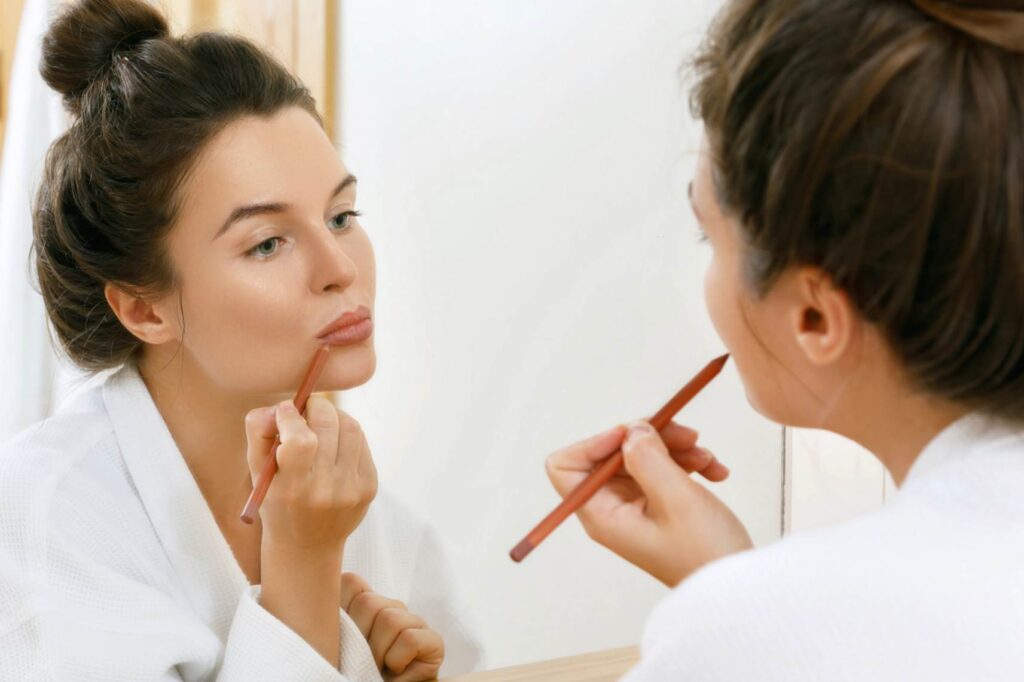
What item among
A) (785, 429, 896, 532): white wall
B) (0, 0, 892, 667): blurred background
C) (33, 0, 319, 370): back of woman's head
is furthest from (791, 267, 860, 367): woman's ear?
(0, 0, 892, 667): blurred background

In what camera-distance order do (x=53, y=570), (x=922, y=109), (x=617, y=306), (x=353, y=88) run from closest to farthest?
(x=922, y=109) < (x=53, y=570) < (x=353, y=88) < (x=617, y=306)

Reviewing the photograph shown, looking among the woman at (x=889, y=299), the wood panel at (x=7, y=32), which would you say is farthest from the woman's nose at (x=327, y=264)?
the wood panel at (x=7, y=32)

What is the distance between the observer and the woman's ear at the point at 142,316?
110 centimetres

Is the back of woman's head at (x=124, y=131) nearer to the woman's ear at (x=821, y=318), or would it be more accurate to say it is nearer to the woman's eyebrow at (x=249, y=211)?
the woman's eyebrow at (x=249, y=211)

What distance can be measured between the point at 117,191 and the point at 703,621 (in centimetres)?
73

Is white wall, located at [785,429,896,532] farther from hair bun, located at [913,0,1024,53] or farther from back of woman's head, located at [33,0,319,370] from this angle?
hair bun, located at [913,0,1024,53]

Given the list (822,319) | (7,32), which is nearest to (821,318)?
(822,319)

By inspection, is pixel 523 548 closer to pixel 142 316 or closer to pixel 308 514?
pixel 308 514

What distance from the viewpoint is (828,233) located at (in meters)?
0.58

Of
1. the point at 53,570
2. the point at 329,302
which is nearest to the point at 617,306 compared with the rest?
the point at 329,302

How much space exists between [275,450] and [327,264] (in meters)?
0.19

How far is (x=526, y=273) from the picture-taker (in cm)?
206

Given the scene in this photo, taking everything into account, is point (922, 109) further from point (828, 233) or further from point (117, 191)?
point (117, 191)

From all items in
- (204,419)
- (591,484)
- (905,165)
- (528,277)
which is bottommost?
(528,277)
